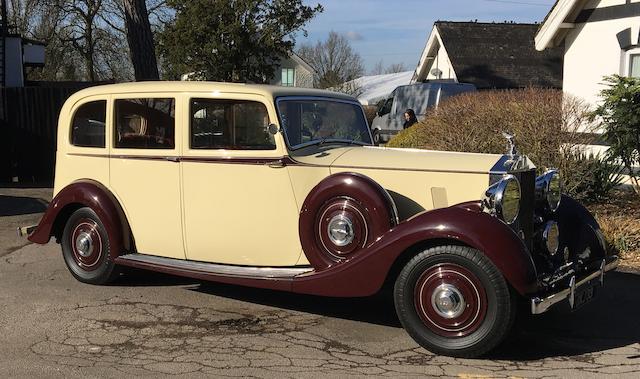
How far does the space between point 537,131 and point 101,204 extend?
5.46 metres

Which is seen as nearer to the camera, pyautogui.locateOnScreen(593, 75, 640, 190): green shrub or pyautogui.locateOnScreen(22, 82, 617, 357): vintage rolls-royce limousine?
pyautogui.locateOnScreen(22, 82, 617, 357): vintage rolls-royce limousine

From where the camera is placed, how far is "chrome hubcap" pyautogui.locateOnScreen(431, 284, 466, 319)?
410 centimetres

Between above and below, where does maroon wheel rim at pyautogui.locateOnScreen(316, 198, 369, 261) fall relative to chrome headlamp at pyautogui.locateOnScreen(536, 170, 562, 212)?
below

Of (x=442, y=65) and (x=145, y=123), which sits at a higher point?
→ (x=442, y=65)

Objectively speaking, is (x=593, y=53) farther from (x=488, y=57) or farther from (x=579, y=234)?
(x=488, y=57)

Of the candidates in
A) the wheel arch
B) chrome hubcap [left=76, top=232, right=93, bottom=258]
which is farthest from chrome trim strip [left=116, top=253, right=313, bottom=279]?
the wheel arch

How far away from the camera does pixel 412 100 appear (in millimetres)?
15758

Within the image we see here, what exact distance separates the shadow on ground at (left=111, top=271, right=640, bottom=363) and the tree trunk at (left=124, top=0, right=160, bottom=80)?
6.57 meters

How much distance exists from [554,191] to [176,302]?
3.18 metres

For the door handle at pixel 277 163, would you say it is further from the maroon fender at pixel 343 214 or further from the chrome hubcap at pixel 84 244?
the chrome hubcap at pixel 84 244

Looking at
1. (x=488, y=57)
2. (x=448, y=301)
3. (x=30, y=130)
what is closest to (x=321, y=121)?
(x=448, y=301)

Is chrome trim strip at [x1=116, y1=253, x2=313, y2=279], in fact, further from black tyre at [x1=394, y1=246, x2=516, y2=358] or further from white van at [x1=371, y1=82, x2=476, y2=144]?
white van at [x1=371, y1=82, x2=476, y2=144]

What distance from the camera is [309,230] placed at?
184 inches

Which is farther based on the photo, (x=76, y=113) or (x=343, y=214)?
(x=76, y=113)
